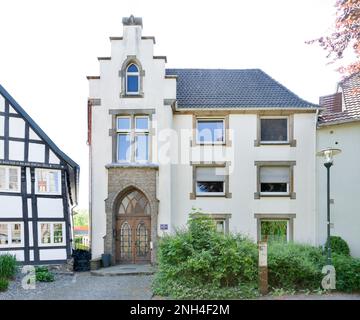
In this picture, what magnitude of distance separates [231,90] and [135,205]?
698 centimetres

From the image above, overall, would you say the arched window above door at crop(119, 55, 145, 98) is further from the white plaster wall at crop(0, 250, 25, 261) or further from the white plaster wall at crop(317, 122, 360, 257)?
the white plaster wall at crop(317, 122, 360, 257)

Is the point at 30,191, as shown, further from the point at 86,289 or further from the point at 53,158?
the point at 86,289

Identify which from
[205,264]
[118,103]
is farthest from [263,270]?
[118,103]

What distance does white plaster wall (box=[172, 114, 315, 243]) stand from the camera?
1795 centimetres

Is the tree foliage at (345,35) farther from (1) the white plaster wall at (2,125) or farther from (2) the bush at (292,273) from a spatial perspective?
(1) the white plaster wall at (2,125)

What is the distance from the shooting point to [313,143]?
18.2 metres

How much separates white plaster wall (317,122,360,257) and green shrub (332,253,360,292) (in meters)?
6.44

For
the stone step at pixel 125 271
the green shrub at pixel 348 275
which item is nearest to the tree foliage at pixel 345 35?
the green shrub at pixel 348 275

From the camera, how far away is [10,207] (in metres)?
16.0

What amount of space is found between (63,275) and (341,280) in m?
10.0

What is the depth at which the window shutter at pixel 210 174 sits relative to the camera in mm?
18266

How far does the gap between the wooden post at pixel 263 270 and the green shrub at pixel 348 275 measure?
207cm

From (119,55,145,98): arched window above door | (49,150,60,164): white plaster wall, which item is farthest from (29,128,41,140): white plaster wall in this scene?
(119,55,145,98): arched window above door
